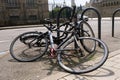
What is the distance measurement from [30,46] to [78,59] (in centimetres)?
129

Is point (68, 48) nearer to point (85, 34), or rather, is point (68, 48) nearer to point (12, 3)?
point (85, 34)

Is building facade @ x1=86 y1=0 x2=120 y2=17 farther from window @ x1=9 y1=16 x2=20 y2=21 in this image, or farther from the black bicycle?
the black bicycle

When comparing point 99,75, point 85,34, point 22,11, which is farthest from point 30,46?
point 22,11

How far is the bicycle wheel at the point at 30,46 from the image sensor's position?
475 cm

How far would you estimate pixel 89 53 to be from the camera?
507 cm

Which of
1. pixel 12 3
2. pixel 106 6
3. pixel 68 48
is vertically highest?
pixel 106 6

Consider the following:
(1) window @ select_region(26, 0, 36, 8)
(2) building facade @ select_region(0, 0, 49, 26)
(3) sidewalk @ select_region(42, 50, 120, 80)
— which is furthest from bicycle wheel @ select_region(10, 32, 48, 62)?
(1) window @ select_region(26, 0, 36, 8)

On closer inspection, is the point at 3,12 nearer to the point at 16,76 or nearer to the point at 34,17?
the point at 34,17

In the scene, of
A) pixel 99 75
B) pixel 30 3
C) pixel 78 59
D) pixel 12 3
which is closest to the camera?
pixel 99 75

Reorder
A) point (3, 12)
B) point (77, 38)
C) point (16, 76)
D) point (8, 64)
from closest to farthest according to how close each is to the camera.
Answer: point (16, 76) → point (77, 38) → point (8, 64) → point (3, 12)

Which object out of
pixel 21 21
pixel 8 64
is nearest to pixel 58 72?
pixel 8 64

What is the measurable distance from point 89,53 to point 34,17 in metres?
24.8

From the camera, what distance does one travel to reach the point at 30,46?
5.05 meters

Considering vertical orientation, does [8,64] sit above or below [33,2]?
below
